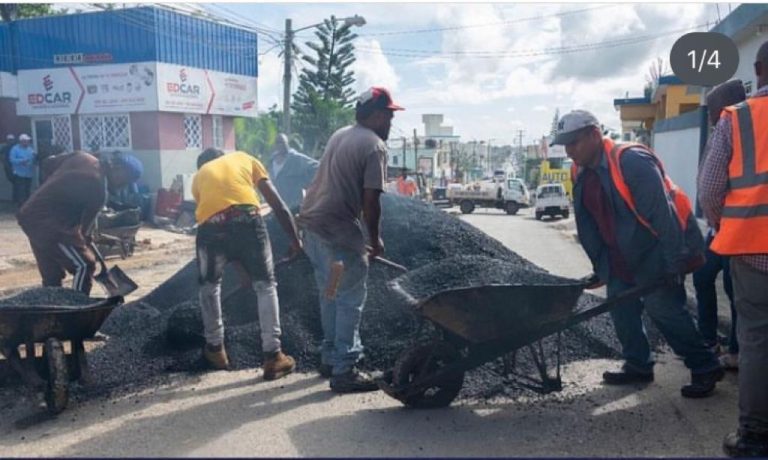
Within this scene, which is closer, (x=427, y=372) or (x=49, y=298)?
(x=427, y=372)

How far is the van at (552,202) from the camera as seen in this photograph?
27203 millimetres

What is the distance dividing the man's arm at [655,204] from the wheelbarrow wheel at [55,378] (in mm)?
3580

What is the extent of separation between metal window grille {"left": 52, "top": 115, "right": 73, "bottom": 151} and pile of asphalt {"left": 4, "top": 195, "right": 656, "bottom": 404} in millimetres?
14205

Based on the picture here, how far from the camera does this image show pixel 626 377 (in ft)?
14.1

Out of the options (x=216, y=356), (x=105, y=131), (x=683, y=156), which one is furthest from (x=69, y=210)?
(x=105, y=131)

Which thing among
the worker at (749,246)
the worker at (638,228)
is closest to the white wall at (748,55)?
the worker at (638,228)

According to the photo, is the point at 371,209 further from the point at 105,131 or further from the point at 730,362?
the point at 105,131

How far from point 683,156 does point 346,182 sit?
10.6 m

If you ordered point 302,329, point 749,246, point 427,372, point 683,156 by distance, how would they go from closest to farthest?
point 749,246 < point 427,372 < point 302,329 < point 683,156

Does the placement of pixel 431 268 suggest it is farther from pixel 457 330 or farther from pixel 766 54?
pixel 766 54

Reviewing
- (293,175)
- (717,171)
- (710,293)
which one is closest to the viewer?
(717,171)

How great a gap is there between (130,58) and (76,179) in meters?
13.5

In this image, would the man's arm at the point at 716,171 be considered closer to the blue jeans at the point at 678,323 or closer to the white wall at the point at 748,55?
the blue jeans at the point at 678,323

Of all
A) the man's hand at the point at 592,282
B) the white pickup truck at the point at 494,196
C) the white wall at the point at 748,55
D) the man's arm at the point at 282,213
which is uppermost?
the white wall at the point at 748,55
